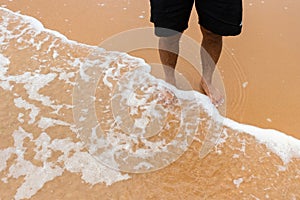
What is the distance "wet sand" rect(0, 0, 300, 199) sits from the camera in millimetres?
1579

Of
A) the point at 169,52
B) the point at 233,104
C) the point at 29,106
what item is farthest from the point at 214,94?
the point at 29,106

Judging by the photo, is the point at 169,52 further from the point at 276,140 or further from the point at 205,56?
the point at 276,140

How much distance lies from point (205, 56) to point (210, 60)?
3 centimetres

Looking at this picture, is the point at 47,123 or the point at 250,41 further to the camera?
the point at 250,41

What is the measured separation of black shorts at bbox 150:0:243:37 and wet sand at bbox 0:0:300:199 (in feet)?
1.51

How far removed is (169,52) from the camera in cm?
179

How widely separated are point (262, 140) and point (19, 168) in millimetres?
1134

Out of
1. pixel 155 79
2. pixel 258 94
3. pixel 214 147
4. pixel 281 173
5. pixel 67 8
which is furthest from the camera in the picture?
pixel 67 8

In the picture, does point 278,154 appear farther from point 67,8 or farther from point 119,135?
point 67,8

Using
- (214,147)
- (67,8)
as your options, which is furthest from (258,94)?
(67,8)

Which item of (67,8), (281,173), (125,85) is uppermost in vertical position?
(67,8)

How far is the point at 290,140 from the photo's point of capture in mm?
1741

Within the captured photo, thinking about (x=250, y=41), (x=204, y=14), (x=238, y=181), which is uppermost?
(x=204, y=14)

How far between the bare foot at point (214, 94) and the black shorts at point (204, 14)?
365mm
